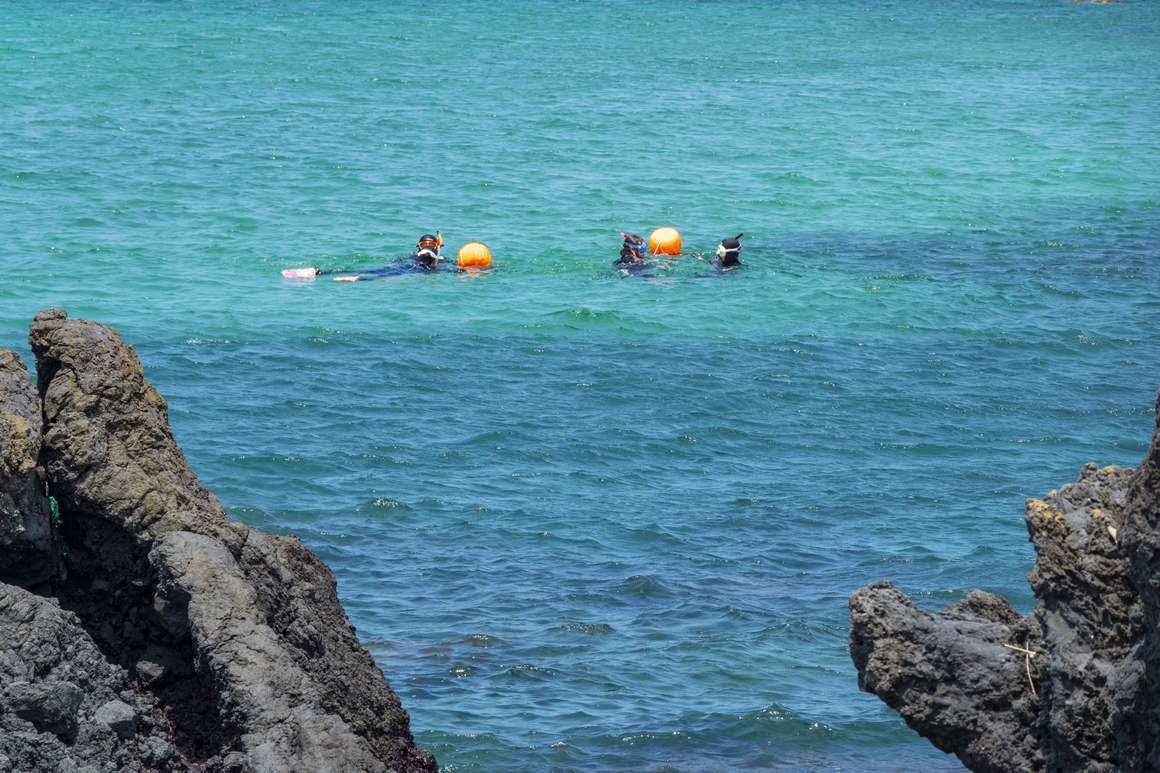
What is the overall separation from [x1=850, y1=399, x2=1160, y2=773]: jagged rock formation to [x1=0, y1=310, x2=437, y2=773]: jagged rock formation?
7.99ft

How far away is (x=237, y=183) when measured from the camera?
31.8 metres

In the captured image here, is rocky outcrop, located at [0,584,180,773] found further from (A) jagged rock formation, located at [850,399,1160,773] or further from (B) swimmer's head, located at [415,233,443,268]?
(B) swimmer's head, located at [415,233,443,268]

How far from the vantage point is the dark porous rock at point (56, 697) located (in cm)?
552

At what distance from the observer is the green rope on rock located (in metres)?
6.55

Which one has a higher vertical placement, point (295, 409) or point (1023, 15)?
point (1023, 15)

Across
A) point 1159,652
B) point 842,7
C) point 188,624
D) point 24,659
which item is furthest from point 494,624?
point 842,7

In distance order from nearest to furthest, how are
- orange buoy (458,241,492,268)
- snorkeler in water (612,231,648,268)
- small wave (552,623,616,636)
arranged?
small wave (552,623,616,636)
snorkeler in water (612,231,648,268)
orange buoy (458,241,492,268)

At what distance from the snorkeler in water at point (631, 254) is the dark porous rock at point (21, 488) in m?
18.5

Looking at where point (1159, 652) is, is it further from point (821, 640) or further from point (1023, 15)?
point (1023, 15)

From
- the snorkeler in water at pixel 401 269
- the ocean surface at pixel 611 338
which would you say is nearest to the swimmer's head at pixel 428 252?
the snorkeler in water at pixel 401 269

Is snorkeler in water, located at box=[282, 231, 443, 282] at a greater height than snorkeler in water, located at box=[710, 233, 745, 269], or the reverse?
snorkeler in water, located at box=[710, 233, 745, 269]

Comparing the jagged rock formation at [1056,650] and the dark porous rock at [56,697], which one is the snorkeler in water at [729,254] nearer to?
the jagged rock formation at [1056,650]

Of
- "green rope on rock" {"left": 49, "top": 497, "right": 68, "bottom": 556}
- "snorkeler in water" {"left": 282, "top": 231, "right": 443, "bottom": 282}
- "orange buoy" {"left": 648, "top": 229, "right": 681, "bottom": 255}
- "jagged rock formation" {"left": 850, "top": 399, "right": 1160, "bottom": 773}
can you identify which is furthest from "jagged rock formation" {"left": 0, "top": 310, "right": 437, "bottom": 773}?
"orange buoy" {"left": 648, "top": 229, "right": 681, "bottom": 255}

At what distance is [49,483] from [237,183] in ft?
86.1
